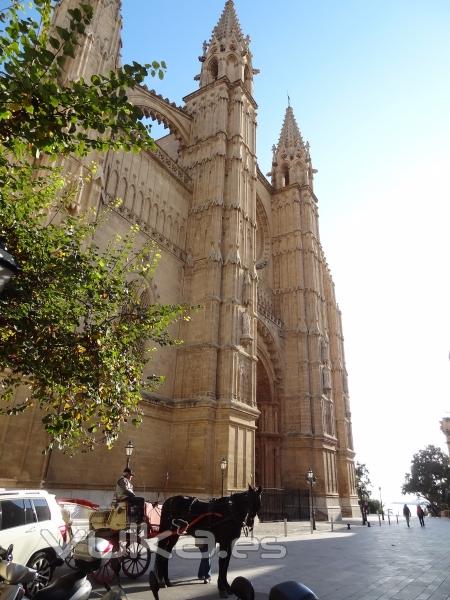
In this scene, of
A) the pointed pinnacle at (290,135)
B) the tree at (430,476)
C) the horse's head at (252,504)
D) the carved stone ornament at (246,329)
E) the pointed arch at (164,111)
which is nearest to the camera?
the horse's head at (252,504)

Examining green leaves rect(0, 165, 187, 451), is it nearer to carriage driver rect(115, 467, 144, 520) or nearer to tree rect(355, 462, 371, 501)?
carriage driver rect(115, 467, 144, 520)

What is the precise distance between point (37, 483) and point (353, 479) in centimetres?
2921

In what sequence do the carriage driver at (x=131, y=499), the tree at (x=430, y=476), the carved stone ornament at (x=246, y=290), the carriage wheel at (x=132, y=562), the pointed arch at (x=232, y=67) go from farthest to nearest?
the tree at (x=430, y=476) < the pointed arch at (x=232, y=67) < the carved stone ornament at (x=246, y=290) < the carriage wheel at (x=132, y=562) < the carriage driver at (x=131, y=499)

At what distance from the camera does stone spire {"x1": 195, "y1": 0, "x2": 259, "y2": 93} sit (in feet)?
102

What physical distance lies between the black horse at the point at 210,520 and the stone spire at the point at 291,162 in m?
35.3

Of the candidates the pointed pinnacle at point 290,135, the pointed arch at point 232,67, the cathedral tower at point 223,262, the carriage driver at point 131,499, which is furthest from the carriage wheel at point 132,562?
the pointed pinnacle at point 290,135

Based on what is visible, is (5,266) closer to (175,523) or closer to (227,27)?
(175,523)

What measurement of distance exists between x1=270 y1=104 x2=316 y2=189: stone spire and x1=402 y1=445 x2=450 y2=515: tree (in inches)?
1806

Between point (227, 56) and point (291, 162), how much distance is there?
12.7 meters

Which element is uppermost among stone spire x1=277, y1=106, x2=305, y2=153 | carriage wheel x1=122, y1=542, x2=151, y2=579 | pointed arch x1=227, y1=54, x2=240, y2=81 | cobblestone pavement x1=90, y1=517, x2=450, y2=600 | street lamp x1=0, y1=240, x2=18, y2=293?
stone spire x1=277, y1=106, x2=305, y2=153

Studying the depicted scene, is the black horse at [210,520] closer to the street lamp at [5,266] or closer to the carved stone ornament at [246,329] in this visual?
the street lamp at [5,266]

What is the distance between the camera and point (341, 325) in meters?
42.1

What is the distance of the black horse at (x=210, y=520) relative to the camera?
679 cm

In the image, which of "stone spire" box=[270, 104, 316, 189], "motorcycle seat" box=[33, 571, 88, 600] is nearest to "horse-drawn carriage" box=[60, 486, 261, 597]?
"motorcycle seat" box=[33, 571, 88, 600]
